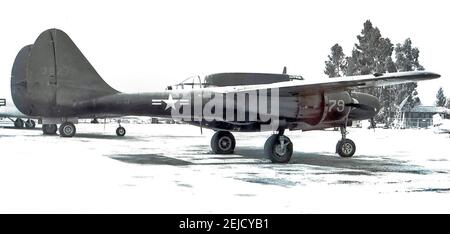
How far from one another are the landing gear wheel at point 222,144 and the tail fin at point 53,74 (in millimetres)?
7453

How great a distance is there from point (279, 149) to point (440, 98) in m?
152

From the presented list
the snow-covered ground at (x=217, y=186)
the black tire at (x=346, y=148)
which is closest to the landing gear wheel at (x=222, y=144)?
the snow-covered ground at (x=217, y=186)

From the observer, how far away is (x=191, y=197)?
7.35 m

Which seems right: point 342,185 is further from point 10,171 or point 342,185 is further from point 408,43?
point 408,43

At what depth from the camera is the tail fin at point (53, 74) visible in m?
20.8

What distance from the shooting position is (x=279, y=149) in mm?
13188

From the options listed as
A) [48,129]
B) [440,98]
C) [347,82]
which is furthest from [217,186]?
[440,98]

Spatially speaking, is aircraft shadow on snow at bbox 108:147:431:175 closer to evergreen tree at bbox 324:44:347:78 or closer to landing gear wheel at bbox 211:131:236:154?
landing gear wheel at bbox 211:131:236:154

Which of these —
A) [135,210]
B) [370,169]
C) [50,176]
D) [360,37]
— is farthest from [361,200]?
[360,37]

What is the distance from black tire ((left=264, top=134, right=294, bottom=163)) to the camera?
13.1 m

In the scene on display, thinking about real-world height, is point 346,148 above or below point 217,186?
above

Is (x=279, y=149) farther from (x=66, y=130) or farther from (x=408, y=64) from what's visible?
(x=408, y=64)

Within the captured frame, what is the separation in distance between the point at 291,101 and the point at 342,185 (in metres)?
5.02

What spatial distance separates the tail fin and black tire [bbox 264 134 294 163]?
1058 cm
